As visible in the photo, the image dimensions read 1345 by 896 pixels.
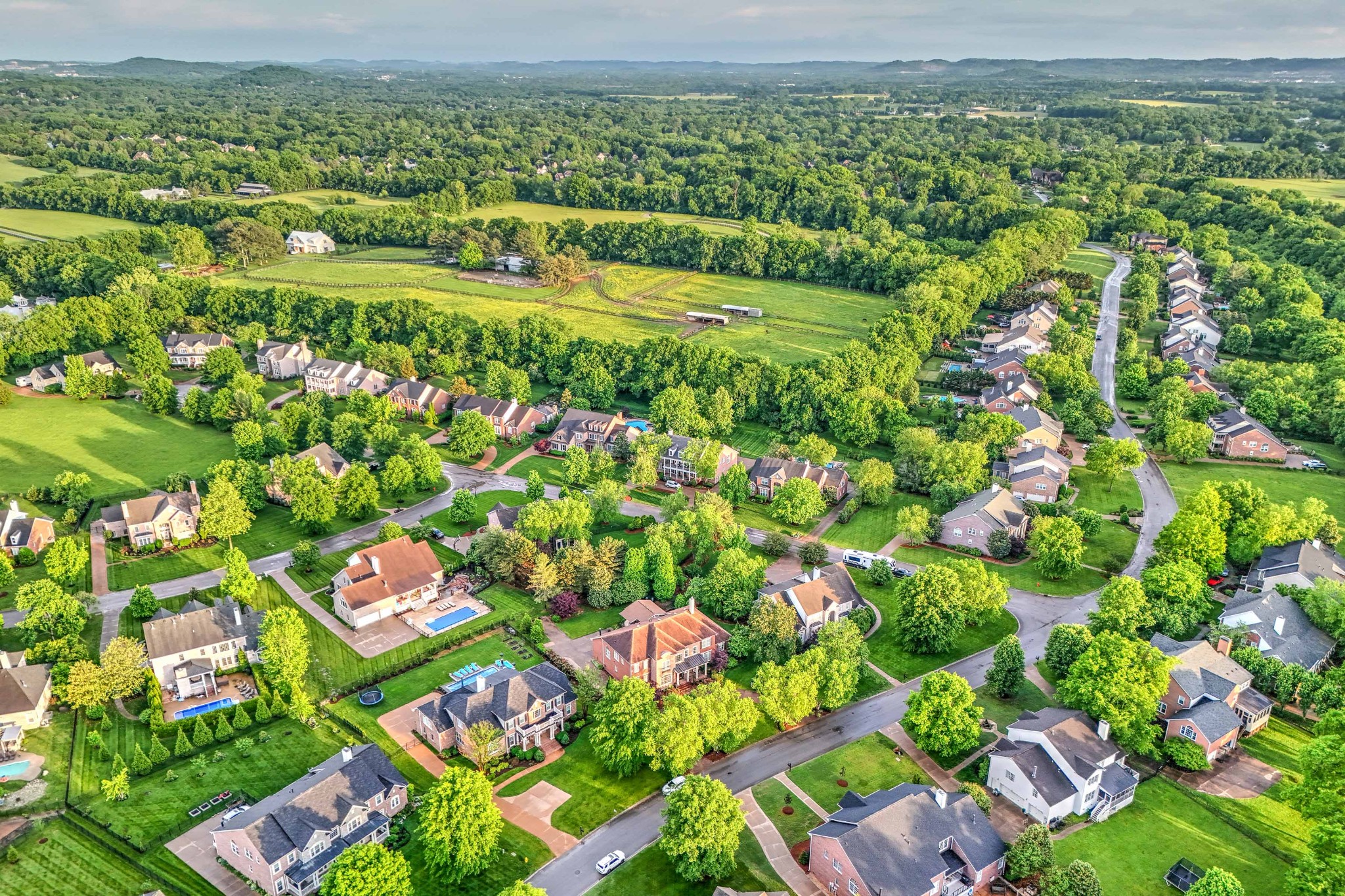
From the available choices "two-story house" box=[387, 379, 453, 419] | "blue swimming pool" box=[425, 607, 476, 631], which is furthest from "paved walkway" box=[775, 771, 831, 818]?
"two-story house" box=[387, 379, 453, 419]

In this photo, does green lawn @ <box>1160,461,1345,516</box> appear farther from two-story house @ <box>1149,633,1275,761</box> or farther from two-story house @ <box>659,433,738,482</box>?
two-story house @ <box>659,433,738,482</box>

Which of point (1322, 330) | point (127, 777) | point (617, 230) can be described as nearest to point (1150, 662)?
point (127, 777)

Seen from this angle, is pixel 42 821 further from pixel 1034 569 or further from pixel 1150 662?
pixel 1034 569

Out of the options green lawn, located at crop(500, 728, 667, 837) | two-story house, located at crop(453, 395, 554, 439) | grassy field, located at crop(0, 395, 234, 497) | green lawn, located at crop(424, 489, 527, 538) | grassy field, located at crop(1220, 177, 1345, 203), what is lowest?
green lawn, located at crop(500, 728, 667, 837)

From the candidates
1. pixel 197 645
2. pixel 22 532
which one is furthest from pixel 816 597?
pixel 22 532

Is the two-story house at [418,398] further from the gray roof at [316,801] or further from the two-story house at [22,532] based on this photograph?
the gray roof at [316,801]

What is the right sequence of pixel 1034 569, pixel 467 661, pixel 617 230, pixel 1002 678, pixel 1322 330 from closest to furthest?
1. pixel 1002 678
2. pixel 467 661
3. pixel 1034 569
4. pixel 1322 330
5. pixel 617 230

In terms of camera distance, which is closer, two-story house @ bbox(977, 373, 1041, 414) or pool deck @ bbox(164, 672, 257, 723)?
pool deck @ bbox(164, 672, 257, 723)
